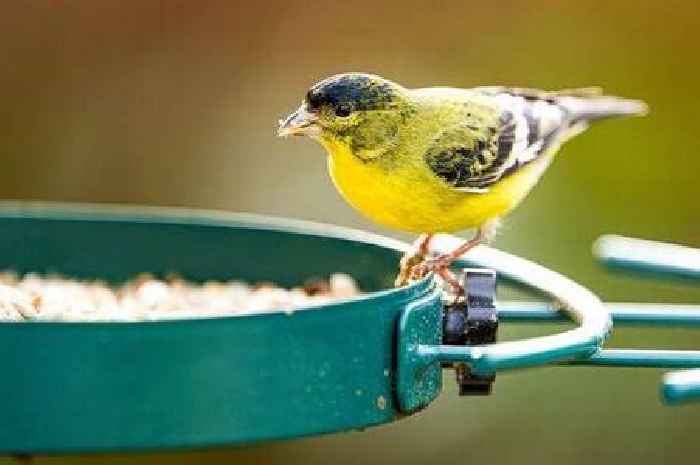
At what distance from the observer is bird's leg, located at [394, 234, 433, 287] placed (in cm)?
485

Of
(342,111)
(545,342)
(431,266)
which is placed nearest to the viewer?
(545,342)

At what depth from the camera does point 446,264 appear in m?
5.01

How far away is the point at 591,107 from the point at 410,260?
→ 3.23 ft

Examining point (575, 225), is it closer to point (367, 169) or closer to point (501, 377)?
point (501, 377)

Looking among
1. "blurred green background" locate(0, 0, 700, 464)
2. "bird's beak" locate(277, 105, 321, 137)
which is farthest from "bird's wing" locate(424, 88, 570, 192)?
"blurred green background" locate(0, 0, 700, 464)

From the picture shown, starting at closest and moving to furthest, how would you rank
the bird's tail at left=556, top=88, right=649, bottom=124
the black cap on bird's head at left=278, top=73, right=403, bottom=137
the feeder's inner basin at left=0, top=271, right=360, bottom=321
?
1. the feeder's inner basin at left=0, top=271, right=360, bottom=321
2. the black cap on bird's head at left=278, top=73, right=403, bottom=137
3. the bird's tail at left=556, top=88, right=649, bottom=124

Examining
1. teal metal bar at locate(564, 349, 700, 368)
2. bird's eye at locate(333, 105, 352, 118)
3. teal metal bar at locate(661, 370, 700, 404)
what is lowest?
teal metal bar at locate(661, 370, 700, 404)

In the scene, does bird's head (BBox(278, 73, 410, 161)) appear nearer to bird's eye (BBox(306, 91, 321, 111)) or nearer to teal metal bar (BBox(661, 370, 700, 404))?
bird's eye (BBox(306, 91, 321, 111))

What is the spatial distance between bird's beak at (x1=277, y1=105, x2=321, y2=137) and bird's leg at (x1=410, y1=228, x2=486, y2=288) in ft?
1.54

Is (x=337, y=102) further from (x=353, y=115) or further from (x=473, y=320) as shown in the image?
(x=473, y=320)

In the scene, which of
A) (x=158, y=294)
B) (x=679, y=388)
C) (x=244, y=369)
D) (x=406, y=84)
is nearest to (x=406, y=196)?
(x=158, y=294)

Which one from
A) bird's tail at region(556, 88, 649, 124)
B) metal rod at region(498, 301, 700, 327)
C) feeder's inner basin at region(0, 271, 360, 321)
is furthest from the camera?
bird's tail at region(556, 88, 649, 124)

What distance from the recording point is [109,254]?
17.6 feet

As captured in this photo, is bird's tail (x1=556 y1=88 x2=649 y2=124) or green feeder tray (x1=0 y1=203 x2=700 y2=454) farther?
bird's tail (x1=556 y1=88 x2=649 y2=124)
